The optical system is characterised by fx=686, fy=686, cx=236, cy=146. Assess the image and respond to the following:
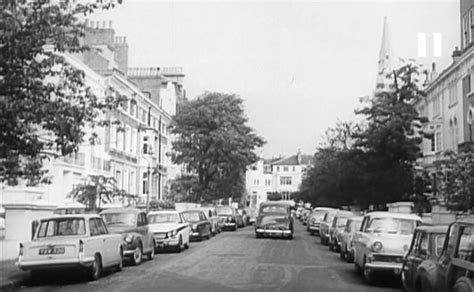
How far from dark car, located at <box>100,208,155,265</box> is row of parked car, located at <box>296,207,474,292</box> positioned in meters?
6.53

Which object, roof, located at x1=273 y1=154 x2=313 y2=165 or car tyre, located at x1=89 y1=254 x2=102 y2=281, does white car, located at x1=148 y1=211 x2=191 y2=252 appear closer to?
car tyre, located at x1=89 y1=254 x2=102 y2=281

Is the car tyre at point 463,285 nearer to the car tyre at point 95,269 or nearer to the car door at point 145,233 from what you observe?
the car tyre at point 95,269

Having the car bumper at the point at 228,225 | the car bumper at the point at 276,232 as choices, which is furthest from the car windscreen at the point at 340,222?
the car bumper at the point at 228,225

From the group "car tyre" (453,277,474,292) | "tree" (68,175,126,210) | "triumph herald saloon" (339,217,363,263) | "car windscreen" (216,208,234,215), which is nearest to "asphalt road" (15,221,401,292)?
"triumph herald saloon" (339,217,363,263)

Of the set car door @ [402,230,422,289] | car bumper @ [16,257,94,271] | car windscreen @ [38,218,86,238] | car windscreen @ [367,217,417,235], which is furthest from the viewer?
car windscreen @ [367,217,417,235]

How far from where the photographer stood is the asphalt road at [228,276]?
15.3 meters

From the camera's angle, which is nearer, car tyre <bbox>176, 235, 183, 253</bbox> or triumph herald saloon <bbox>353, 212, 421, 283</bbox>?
triumph herald saloon <bbox>353, 212, 421, 283</bbox>

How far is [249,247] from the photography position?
93.8 ft

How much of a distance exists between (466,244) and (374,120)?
36022 millimetres

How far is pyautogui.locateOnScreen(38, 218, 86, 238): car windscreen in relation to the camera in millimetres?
16844

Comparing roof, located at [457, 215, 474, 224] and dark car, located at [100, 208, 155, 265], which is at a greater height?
roof, located at [457, 215, 474, 224]

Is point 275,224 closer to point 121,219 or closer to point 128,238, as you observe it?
point 121,219

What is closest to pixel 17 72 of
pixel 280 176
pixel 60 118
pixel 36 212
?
pixel 60 118

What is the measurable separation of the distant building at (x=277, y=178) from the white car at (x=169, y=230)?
11812 cm
